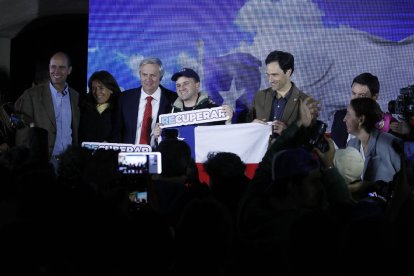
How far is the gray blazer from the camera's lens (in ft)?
20.3

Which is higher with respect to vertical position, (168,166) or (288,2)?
(288,2)

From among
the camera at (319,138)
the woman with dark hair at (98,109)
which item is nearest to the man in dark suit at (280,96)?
the woman with dark hair at (98,109)

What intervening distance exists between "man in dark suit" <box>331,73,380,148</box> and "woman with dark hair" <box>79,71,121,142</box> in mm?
2412

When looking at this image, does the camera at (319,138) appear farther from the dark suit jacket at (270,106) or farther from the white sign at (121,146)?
the white sign at (121,146)

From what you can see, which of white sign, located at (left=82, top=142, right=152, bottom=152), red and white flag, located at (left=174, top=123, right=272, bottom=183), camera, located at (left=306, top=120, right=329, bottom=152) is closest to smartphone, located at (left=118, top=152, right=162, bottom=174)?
camera, located at (left=306, top=120, right=329, bottom=152)

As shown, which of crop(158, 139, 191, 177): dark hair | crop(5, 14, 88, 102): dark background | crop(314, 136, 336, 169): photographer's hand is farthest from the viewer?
crop(5, 14, 88, 102): dark background

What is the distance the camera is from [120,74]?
886 cm

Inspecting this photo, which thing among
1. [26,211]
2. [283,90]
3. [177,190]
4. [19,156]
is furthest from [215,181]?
[283,90]

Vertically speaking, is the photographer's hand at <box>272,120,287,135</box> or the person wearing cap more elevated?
the person wearing cap

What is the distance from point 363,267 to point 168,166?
7.73ft

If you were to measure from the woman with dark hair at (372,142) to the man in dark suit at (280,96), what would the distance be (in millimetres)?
1143

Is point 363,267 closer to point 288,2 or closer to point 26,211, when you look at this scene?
point 26,211

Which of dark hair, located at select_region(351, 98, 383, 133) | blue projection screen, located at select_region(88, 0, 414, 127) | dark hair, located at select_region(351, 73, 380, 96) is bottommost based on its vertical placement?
dark hair, located at select_region(351, 98, 383, 133)

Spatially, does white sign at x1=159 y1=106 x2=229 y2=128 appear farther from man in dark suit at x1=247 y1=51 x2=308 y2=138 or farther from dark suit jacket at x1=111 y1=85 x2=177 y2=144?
dark suit jacket at x1=111 y1=85 x2=177 y2=144
